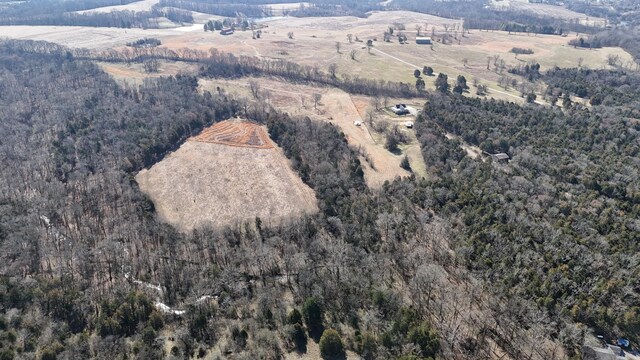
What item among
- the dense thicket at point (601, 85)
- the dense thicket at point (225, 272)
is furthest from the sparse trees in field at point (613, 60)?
the dense thicket at point (225, 272)

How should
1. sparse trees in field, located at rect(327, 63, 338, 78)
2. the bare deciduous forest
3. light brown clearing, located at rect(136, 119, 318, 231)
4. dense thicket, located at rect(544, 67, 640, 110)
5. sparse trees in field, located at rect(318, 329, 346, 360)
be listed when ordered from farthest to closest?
sparse trees in field, located at rect(327, 63, 338, 78)
dense thicket, located at rect(544, 67, 640, 110)
light brown clearing, located at rect(136, 119, 318, 231)
the bare deciduous forest
sparse trees in field, located at rect(318, 329, 346, 360)

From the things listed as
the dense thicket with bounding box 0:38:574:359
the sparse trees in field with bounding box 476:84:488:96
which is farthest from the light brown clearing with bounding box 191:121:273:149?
the sparse trees in field with bounding box 476:84:488:96

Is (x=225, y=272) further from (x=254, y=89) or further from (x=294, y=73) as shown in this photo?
(x=294, y=73)

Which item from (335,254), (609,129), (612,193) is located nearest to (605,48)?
(609,129)

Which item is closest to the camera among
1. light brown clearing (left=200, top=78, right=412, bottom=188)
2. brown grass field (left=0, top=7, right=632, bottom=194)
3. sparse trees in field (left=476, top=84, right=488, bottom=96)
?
light brown clearing (left=200, top=78, right=412, bottom=188)

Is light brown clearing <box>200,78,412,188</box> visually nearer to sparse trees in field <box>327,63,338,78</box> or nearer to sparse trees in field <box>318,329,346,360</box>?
sparse trees in field <box>327,63,338,78</box>

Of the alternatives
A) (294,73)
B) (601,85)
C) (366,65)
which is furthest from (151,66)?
(601,85)

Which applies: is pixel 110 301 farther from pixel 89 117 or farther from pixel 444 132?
pixel 444 132
